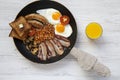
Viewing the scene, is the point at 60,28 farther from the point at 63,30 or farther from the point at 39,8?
the point at 39,8

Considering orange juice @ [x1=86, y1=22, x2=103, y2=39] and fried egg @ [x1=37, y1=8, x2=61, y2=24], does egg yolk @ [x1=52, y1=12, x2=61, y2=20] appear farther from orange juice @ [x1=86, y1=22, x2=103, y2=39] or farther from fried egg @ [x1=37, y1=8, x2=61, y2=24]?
orange juice @ [x1=86, y1=22, x2=103, y2=39]

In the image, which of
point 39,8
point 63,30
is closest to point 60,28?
point 63,30

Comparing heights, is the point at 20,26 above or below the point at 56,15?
below

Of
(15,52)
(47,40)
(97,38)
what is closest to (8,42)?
(15,52)

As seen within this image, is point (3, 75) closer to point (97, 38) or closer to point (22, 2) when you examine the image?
point (22, 2)

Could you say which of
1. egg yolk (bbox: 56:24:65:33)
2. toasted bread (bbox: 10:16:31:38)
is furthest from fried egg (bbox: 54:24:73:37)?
toasted bread (bbox: 10:16:31:38)

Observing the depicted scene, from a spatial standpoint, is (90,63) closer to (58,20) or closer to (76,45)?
(76,45)
